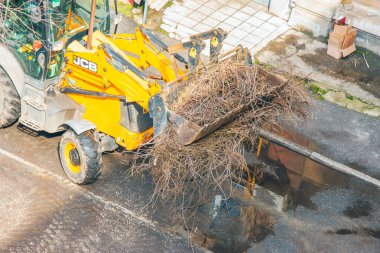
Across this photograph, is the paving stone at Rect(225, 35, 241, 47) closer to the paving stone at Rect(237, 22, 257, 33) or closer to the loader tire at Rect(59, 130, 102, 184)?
the paving stone at Rect(237, 22, 257, 33)

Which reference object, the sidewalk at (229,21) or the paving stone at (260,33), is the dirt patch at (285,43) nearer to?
the sidewalk at (229,21)

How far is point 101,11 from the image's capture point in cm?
1147

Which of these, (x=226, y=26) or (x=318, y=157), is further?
(x=226, y=26)

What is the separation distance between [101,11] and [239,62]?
8.12 feet

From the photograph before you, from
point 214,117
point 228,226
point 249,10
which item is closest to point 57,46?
point 214,117

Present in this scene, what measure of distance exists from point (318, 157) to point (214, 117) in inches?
110

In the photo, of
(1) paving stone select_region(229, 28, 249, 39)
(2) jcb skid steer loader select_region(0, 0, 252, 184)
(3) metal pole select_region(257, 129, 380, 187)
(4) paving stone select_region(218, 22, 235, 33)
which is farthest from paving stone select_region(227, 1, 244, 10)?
(2) jcb skid steer loader select_region(0, 0, 252, 184)

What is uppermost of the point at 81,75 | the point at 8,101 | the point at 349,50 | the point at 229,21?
the point at 81,75

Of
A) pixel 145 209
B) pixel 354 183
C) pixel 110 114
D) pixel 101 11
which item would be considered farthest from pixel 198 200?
pixel 101 11

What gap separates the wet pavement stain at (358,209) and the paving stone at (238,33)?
5.27m

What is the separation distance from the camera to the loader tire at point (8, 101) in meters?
11.0

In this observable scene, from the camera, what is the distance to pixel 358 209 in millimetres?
10914

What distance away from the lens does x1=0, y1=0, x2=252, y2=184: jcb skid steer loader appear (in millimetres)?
10328

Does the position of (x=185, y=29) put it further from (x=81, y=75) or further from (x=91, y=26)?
(x=91, y=26)
